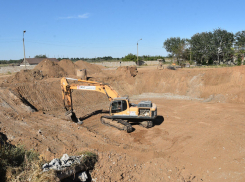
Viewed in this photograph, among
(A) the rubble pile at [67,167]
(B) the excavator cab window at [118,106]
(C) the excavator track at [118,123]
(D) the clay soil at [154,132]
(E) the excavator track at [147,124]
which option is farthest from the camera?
(E) the excavator track at [147,124]

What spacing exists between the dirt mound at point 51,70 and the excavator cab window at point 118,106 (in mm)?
18712

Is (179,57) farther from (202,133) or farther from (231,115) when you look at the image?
(202,133)

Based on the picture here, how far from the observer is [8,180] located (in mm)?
5816

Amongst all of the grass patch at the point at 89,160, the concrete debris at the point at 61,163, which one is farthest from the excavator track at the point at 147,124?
the concrete debris at the point at 61,163

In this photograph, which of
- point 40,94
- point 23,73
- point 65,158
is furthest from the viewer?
point 23,73

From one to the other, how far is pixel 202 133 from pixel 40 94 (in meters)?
15.2

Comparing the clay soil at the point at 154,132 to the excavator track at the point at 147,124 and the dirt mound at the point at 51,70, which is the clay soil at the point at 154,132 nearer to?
the excavator track at the point at 147,124

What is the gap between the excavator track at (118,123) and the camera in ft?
42.4

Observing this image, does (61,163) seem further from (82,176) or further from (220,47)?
(220,47)

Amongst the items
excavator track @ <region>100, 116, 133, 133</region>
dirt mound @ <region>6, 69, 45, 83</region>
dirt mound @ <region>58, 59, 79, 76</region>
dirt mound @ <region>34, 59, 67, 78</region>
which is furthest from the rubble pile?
dirt mound @ <region>58, 59, 79, 76</region>

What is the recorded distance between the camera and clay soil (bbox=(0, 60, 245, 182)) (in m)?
8.31

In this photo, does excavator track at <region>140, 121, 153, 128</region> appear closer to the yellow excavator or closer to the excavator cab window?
the yellow excavator

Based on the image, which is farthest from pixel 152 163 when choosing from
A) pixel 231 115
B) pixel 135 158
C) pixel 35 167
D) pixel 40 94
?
pixel 40 94

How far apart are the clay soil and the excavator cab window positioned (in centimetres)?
139
